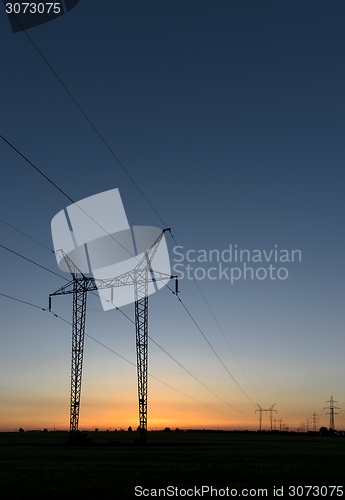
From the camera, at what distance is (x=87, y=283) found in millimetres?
77875

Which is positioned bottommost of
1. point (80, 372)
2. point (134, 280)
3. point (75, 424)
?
point (75, 424)
